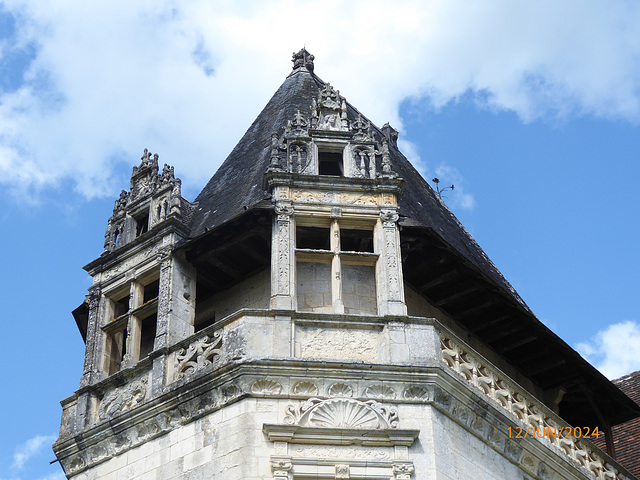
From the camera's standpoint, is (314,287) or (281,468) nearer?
(281,468)

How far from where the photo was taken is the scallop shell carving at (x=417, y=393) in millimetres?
15141

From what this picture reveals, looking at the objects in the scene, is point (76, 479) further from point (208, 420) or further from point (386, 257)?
point (386, 257)

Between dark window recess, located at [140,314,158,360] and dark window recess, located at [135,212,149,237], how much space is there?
1.36 meters

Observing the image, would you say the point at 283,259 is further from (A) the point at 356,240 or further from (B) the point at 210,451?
(B) the point at 210,451

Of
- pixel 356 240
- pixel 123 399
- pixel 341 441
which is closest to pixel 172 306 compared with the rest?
pixel 123 399

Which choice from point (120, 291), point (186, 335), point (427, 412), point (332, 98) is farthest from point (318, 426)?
point (332, 98)

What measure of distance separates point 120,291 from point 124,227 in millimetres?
1188

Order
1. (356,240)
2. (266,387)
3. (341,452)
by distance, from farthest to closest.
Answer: (356,240) → (266,387) → (341,452)

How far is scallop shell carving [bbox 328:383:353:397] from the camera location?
15.0 m

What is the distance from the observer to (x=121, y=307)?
18.4 m

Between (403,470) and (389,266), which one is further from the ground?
(389,266)

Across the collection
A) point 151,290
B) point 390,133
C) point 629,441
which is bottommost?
point 629,441

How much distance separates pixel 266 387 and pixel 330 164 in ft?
16.1

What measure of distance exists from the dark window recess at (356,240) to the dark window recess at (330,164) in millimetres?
942
